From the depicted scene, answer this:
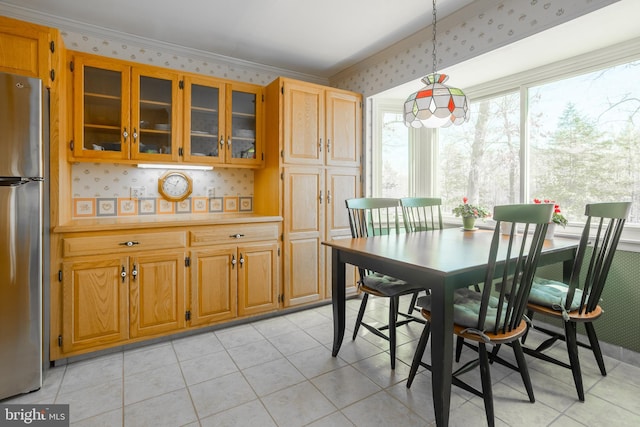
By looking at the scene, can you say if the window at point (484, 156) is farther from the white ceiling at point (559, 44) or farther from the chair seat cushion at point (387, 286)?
the chair seat cushion at point (387, 286)

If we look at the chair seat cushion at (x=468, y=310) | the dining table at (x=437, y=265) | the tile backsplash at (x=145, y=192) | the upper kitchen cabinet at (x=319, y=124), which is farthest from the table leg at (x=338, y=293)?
the tile backsplash at (x=145, y=192)

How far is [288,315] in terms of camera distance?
10.5 feet

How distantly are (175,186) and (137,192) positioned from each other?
33 cm

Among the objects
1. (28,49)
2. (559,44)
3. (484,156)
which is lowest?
(484,156)

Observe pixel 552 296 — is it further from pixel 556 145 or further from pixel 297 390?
pixel 297 390

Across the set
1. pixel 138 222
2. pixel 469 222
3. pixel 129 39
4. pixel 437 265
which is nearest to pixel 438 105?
pixel 437 265

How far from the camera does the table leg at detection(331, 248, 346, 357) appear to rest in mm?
2277

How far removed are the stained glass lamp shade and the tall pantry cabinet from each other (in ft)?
4.67

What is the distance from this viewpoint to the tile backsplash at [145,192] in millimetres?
2852

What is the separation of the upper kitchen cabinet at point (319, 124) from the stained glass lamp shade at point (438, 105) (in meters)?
1.41

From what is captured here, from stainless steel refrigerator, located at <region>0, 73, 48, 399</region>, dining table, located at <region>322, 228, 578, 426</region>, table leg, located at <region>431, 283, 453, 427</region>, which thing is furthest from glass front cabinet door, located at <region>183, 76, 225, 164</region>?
table leg, located at <region>431, 283, 453, 427</region>

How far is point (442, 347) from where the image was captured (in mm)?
1539

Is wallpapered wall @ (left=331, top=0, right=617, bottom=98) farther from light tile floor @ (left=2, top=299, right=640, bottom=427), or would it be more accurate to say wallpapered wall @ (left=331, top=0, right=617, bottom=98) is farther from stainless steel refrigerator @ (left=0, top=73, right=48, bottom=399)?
stainless steel refrigerator @ (left=0, top=73, right=48, bottom=399)

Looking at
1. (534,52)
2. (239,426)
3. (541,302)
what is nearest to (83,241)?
(239,426)
